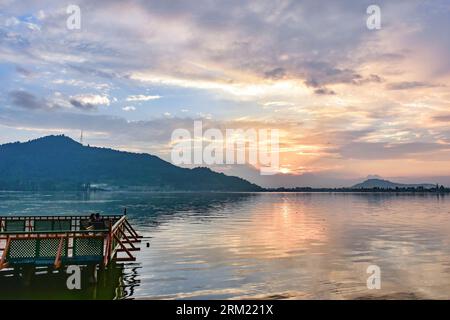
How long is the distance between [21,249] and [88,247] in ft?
11.9

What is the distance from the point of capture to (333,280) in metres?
26.1

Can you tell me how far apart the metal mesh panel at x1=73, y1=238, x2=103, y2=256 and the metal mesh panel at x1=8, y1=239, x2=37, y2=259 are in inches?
90.7

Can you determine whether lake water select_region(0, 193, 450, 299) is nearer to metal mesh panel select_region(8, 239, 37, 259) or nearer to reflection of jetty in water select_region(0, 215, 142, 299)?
reflection of jetty in water select_region(0, 215, 142, 299)

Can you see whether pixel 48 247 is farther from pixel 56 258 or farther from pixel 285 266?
pixel 285 266

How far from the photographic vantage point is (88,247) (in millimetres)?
23406

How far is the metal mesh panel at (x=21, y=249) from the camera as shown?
22367 millimetres

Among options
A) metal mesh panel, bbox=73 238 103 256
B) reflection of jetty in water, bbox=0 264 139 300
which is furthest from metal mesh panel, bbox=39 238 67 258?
reflection of jetty in water, bbox=0 264 139 300

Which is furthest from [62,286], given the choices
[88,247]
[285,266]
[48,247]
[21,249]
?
[285,266]

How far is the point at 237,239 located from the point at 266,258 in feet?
42.1

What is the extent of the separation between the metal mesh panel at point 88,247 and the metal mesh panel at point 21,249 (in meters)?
2.30

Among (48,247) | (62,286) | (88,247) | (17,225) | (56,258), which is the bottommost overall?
(62,286)
